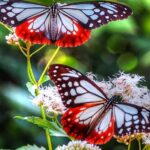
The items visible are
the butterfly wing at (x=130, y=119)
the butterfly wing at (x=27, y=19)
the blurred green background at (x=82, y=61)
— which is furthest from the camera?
the blurred green background at (x=82, y=61)

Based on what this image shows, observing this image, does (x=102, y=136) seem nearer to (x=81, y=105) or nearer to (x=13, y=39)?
(x=81, y=105)

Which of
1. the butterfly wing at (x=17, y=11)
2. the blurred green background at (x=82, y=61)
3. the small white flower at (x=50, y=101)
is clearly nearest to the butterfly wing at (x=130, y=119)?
the small white flower at (x=50, y=101)

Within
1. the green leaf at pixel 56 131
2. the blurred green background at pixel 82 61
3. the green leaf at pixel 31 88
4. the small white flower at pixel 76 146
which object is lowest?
the blurred green background at pixel 82 61

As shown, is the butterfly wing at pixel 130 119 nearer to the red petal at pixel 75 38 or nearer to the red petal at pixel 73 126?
the red petal at pixel 73 126

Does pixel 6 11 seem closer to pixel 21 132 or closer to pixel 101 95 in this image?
pixel 101 95

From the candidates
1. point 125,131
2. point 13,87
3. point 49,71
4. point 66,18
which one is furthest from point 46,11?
point 13,87

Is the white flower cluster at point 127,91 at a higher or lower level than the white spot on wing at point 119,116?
higher

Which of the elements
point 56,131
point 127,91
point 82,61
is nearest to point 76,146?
point 56,131
